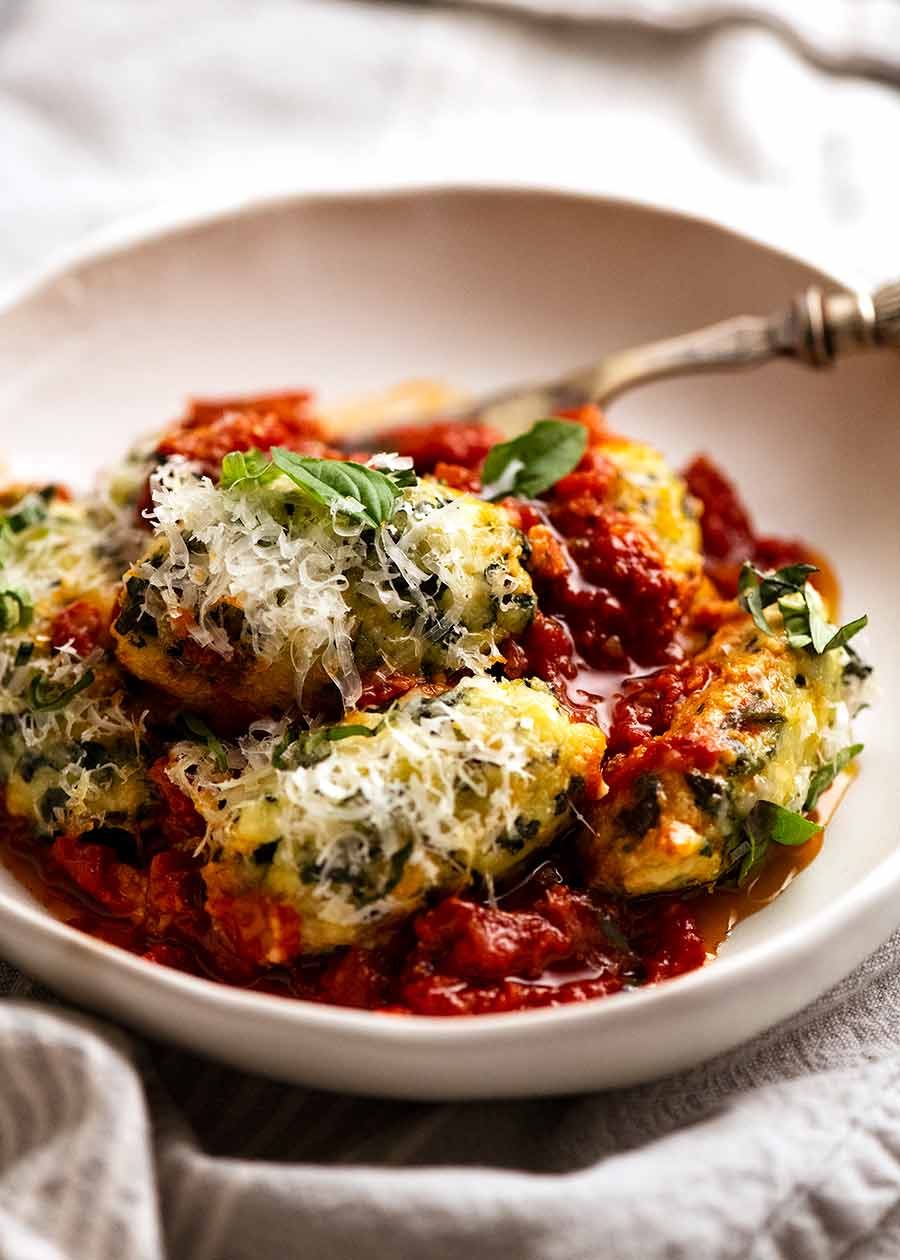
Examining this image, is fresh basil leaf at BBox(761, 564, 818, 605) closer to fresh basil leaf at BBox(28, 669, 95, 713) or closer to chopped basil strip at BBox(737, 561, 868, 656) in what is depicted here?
chopped basil strip at BBox(737, 561, 868, 656)

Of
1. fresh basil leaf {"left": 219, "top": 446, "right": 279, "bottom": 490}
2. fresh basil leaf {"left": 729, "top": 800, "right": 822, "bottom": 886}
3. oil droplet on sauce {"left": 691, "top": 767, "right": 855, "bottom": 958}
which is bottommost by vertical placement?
oil droplet on sauce {"left": 691, "top": 767, "right": 855, "bottom": 958}

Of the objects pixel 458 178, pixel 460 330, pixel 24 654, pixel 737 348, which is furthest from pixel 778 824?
pixel 458 178

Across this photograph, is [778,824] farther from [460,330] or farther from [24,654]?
[460,330]

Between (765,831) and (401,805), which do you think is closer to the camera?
(401,805)

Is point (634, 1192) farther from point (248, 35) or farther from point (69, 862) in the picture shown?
point (248, 35)

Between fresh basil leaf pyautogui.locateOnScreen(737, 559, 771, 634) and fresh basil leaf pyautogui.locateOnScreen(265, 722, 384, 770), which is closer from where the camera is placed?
fresh basil leaf pyautogui.locateOnScreen(265, 722, 384, 770)

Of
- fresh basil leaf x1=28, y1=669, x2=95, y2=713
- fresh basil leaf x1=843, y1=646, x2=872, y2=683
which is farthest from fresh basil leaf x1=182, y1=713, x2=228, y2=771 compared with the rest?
fresh basil leaf x1=843, y1=646, x2=872, y2=683
